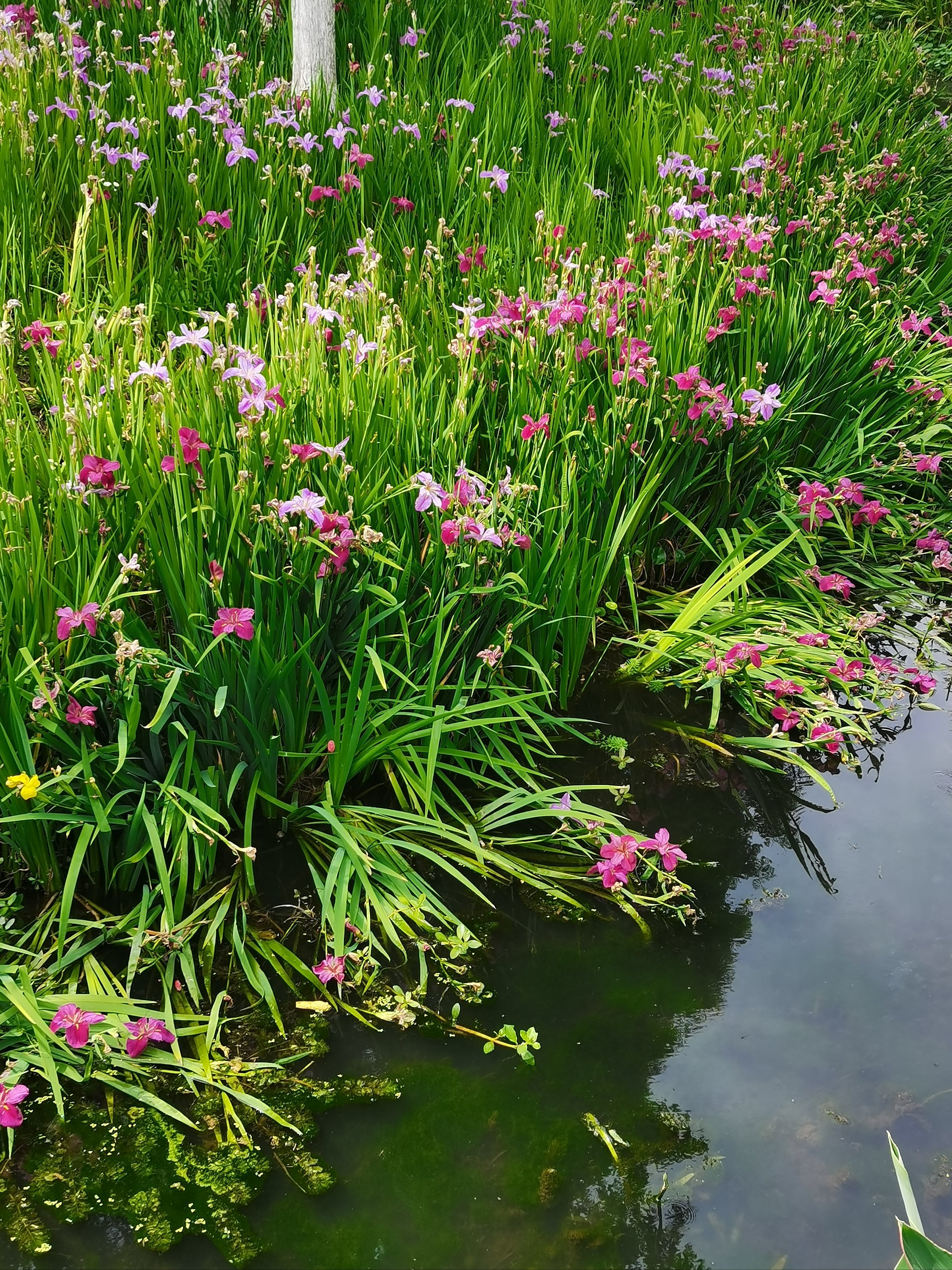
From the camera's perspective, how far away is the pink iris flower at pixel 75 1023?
1.56 meters

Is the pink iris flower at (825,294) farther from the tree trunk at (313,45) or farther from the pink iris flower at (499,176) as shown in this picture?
the tree trunk at (313,45)

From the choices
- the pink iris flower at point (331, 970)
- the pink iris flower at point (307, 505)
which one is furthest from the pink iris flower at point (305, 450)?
the pink iris flower at point (331, 970)

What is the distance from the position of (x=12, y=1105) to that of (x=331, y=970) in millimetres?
554

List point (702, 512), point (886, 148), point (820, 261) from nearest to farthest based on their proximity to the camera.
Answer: point (702, 512) < point (820, 261) < point (886, 148)

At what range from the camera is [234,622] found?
1.82 metres

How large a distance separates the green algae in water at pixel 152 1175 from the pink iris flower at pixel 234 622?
2.71ft

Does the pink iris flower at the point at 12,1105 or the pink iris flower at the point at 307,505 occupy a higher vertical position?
the pink iris flower at the point at 307,505

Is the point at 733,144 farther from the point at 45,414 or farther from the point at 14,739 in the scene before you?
the point at 14,739

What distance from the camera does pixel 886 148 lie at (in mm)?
5199

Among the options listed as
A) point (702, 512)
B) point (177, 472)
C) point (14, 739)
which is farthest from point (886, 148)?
point (14, 739)

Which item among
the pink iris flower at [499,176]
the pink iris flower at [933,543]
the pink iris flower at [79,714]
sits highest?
the pink iris flower at [499,176]

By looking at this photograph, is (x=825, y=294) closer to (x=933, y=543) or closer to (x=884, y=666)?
(x=933, y=543)

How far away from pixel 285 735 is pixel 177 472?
2.04ft

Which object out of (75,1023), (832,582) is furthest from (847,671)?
(75,1023)
